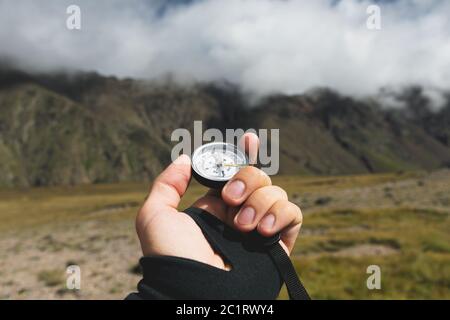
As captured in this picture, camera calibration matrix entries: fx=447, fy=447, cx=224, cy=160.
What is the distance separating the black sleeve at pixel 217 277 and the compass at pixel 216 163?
84 centimetres

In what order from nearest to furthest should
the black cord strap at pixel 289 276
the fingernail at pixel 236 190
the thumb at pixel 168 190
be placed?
the black cord strap at pixel 289 276 < the fingernail at pixel 236 190 < the thumb at pixel 168 190

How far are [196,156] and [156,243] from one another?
138cm

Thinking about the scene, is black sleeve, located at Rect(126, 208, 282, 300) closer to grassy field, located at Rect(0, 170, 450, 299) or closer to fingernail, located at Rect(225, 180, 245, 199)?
fingernail, located at Rect(225, 180, 245, 199)

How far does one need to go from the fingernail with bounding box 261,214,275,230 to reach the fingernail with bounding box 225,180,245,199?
1.16 feet

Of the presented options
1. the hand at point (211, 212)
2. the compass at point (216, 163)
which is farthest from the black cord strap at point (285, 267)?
the compass at point (216, 163)

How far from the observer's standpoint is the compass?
517 cm

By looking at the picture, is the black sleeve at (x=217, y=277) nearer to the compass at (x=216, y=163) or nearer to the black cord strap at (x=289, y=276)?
the black cord strap at (x=289, y=276)

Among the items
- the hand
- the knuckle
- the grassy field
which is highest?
the knuckle

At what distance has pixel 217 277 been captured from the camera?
13.3 feet

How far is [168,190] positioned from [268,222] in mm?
1216

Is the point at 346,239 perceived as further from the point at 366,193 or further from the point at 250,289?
the point at 366,193

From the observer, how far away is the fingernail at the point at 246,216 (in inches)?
173

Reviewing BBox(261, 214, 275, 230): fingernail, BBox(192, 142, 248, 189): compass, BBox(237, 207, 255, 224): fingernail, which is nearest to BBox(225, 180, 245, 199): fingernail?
BBox(237, 207, 255, 224): fingernail

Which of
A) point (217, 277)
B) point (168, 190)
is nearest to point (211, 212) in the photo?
point (168, 190)
